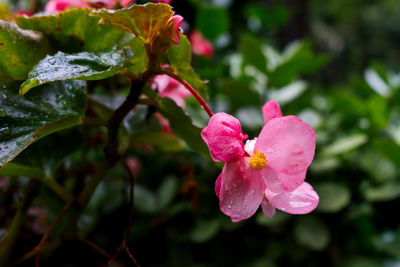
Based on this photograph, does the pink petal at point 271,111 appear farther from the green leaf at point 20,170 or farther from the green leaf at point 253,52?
the green leaf at point 253,52

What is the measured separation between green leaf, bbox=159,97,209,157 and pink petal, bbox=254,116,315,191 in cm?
7

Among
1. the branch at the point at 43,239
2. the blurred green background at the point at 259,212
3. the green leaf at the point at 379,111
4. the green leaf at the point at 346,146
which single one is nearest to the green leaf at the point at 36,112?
the branch at the point at 43,239

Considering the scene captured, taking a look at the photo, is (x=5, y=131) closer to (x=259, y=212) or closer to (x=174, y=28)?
(x=174, y=28)

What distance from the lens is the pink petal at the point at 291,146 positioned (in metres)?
0.24

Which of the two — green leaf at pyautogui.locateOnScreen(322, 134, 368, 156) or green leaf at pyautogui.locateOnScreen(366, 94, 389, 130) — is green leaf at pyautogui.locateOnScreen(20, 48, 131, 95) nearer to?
green leaf at pyautogui.locateOnScreen(322, 134, 368, 156)

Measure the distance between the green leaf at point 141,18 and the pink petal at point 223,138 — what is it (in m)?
0.09

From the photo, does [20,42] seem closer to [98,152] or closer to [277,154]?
[277,154]

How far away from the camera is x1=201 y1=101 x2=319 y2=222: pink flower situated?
0.80 ft

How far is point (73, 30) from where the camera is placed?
1.03 feet

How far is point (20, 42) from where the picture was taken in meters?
0.28

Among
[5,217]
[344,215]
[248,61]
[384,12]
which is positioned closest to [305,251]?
[344,215]

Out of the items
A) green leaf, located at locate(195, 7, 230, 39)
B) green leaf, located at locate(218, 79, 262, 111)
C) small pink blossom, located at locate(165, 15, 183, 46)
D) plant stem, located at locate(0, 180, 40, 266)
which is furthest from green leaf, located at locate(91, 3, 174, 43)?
green leaf, located at locate(195, 7, 230, 39)

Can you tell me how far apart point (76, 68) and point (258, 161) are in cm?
16

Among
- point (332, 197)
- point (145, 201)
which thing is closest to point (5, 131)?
point (145, 201)
